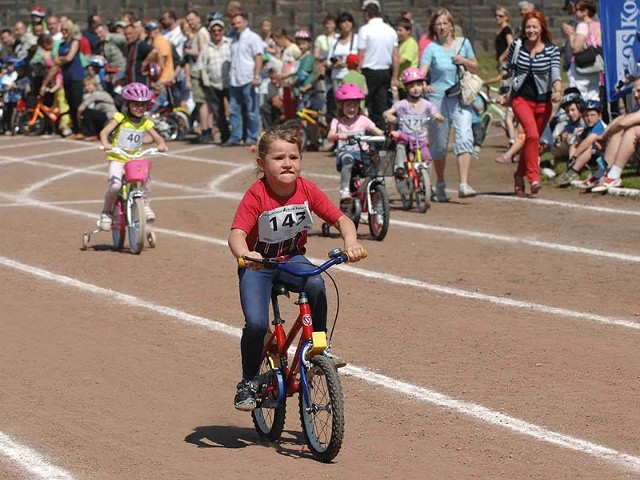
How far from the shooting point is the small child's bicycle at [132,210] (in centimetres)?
1484

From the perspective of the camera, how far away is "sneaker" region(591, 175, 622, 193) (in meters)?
18.1

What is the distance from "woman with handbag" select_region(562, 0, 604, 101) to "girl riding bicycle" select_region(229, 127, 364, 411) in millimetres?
13709

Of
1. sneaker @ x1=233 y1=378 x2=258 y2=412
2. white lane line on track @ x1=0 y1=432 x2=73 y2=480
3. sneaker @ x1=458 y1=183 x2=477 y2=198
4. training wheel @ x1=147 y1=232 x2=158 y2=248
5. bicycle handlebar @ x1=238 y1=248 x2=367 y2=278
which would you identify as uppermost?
bicycle handlebar @ x1=238 y1=248 x2=367 y2=278

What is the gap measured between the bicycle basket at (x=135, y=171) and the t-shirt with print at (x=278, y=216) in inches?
286

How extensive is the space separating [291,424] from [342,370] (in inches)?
49.4

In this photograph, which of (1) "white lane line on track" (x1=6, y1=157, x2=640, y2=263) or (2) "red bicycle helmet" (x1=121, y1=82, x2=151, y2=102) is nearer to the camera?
(1) "white lane line on track" (x1=6, y1=157, x2=640, y2=263)

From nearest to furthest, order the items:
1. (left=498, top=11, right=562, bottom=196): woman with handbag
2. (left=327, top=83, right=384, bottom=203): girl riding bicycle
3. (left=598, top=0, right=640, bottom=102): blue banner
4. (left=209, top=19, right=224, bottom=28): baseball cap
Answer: (left=327, top=83, right=384, bottom=203): girl riding bicycle → (left=498, top=11, right=562, bottom=196): woman with handbag → (left=598, top=0, right=640, bottom=102): blue banner → (left=209, top=19, right=224, bottom=28): baseball cap

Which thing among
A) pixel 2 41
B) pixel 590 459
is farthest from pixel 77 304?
pixel 2 41

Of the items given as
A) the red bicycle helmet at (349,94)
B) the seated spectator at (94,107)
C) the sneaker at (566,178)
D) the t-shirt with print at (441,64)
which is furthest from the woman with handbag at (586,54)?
the seated spectator at (94,107)

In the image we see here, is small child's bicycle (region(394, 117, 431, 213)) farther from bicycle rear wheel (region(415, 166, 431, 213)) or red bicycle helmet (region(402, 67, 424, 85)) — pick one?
red bicycle helmet (region(402, 67, 424, 85))

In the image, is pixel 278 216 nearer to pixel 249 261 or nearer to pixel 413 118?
pixel 249 261

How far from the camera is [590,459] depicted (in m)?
7.41

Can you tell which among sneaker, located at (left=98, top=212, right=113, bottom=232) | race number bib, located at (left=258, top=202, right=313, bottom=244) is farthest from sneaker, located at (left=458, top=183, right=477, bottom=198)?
race number bib, located at (left=258, top=202, right=313, bottom=244)

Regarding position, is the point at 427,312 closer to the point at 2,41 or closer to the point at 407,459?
the point at 407,459
